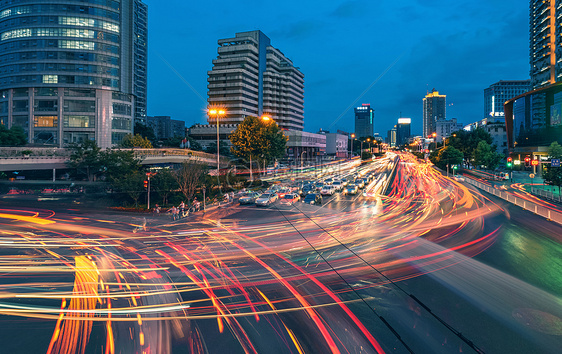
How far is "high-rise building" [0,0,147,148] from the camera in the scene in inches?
2746

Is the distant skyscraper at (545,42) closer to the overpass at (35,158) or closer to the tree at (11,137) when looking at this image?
the overpass at (35,158)

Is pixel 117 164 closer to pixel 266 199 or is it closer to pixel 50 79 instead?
pixel 266 199

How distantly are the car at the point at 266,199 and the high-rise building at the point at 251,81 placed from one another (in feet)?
276

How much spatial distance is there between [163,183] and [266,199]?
12363mm

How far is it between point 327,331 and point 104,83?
8002cm

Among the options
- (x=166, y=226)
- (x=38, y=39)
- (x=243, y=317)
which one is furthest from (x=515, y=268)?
(x=38, y=39)

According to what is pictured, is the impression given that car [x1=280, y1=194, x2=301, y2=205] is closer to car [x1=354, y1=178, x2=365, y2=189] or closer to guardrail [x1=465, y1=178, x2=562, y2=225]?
car [x1=354, y1=178, x2=365, y2=189]

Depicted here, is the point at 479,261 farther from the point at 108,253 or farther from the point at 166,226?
the point at 166,226

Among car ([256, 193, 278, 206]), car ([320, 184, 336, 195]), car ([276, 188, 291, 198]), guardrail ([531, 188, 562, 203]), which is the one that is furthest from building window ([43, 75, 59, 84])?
guardrail ([531, 188, 562, 203])

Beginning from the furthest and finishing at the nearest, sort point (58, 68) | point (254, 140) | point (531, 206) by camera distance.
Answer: point (58, 68)
point (254, 140)
point (531, 206)

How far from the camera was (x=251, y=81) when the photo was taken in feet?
418

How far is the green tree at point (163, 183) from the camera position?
38709 millimetres

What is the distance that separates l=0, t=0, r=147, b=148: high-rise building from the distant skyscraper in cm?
10799

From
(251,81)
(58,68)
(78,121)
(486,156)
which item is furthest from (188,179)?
(251,81)
